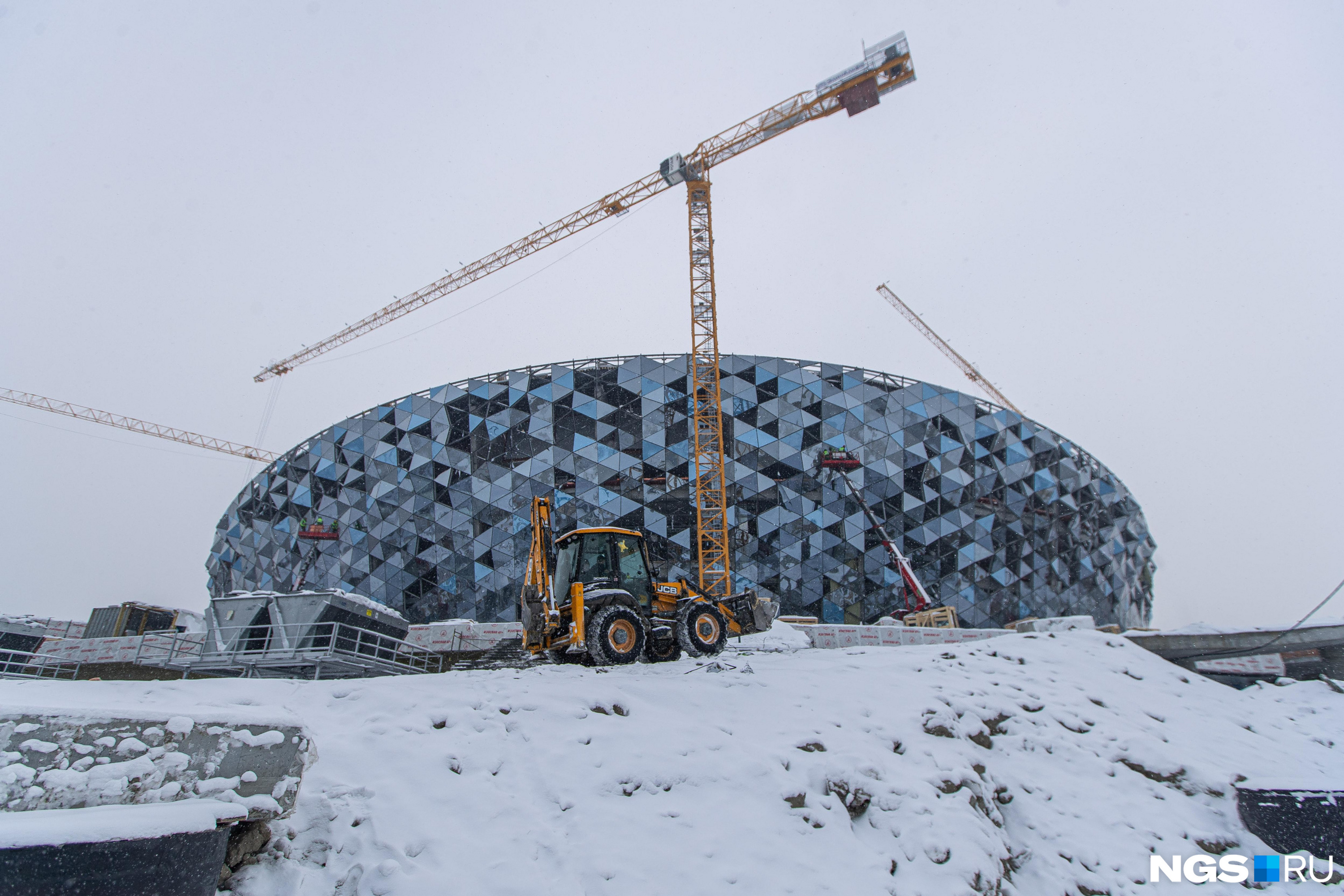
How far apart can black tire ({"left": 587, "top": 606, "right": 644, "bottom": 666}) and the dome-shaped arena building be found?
2107cm

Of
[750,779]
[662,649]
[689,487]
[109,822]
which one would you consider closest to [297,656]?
[662,649]

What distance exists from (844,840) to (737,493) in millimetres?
27907

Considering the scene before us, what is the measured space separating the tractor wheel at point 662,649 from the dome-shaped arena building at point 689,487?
64.0 ft

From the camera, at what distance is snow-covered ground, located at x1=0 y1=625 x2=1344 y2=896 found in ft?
17.0

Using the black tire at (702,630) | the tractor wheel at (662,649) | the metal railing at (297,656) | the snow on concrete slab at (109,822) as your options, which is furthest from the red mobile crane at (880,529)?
the snow on concrete slab at (109,822)

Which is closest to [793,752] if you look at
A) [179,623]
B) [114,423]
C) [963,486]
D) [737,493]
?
[737,493]

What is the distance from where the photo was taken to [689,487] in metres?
34.0

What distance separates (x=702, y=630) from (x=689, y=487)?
20.5 metres

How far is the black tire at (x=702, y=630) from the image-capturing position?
13.3m

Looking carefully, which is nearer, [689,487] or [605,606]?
[605,606]

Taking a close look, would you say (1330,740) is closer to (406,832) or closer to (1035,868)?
(1035,868)

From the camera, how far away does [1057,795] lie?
25.0 feet

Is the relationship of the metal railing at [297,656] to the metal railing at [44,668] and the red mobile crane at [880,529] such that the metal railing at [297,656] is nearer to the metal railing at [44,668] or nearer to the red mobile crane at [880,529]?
the metal railing at [44,668]

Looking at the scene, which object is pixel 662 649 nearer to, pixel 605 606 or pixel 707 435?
pixel 605 606
